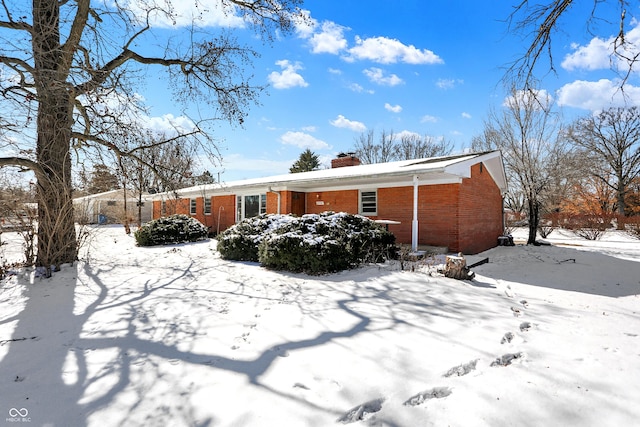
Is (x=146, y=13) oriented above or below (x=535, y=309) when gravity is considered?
above

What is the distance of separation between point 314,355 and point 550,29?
20.0ft

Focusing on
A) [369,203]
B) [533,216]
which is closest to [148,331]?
[369,203]

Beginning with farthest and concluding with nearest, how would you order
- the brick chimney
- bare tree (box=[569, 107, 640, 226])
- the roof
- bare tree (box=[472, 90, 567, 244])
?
bare tree (box=[569, 107, 640, 226]) → the brick chimney → bare tree (box=[472, 90, 567, 244]) → the roof

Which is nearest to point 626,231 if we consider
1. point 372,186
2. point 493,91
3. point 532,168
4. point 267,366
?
point 532,168

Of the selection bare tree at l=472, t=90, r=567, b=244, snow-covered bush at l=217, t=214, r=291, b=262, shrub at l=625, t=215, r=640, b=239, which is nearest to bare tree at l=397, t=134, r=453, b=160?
shrub at l=625, t=215, r=640, b=239

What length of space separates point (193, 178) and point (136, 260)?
296 cm

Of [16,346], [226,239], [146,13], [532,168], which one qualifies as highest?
[146,13]

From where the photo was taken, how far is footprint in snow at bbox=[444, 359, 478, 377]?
8.34 feet

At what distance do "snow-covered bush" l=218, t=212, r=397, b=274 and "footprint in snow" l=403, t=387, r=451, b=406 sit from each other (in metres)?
4.53

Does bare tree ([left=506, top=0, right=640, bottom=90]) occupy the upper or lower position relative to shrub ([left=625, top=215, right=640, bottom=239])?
upper

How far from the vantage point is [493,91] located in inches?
221

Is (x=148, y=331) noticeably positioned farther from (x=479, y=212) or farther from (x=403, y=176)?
(x=479, y=212)

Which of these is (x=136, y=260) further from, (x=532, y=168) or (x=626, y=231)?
(x=626, y=231)

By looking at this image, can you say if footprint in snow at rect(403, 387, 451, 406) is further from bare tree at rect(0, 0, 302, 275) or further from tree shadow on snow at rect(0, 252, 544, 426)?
bare tree at rect(0, 0, 302, 275)
